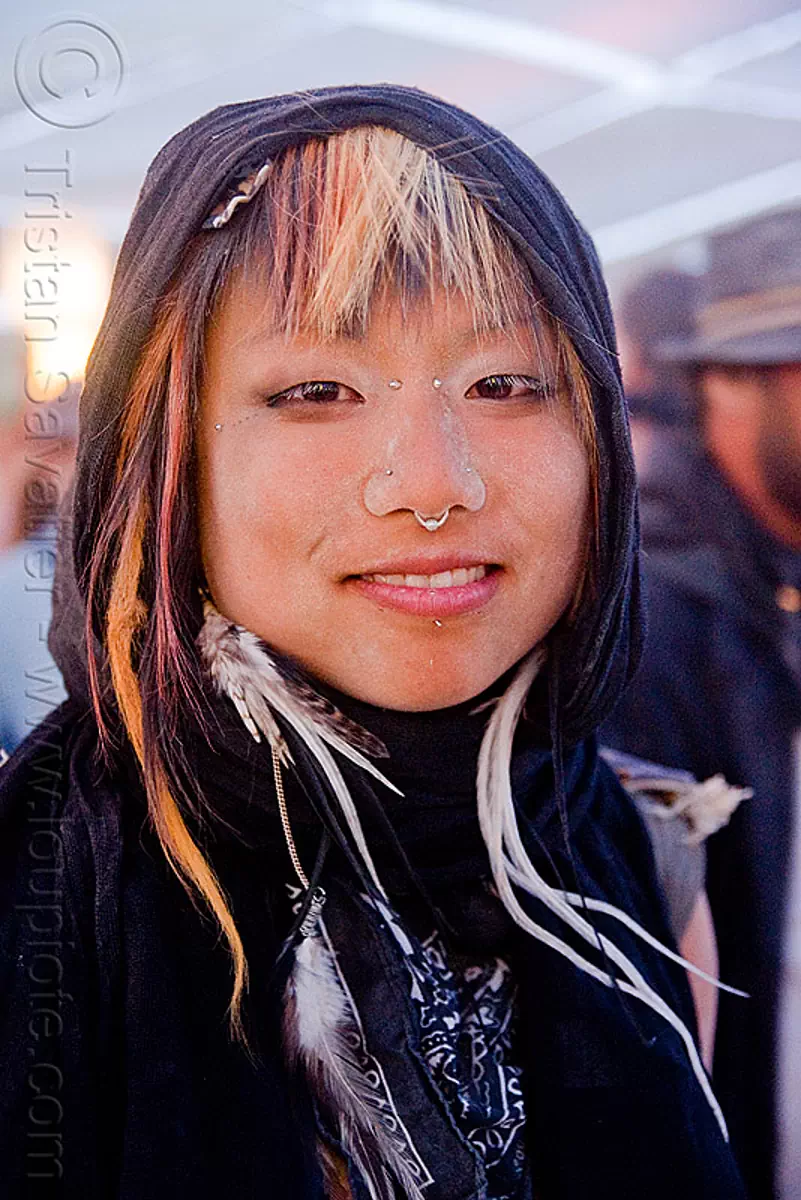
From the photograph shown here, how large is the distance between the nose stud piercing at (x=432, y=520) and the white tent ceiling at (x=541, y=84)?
4.78 ft

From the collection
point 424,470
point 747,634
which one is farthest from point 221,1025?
point 747,634

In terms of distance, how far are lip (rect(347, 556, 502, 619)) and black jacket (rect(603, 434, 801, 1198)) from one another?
1040mm

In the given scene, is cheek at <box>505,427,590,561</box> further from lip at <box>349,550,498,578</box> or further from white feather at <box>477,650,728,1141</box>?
white feather at <box>477,650,728,1141</box>

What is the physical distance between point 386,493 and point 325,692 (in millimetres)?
233

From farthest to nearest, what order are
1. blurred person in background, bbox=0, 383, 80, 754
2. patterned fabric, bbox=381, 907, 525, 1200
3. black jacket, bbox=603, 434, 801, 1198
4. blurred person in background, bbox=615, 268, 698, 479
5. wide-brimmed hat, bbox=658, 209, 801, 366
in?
blurred person in background, bbox=615, 268, 698, 479 < wide-brimmed hat, bbox=658, 209, 801, 366 < black jacket, bbox=603, 434, 801, 1198 < blurred person in background, bbox=0, 383, 80, 754 < patterned fabric, bbox=381, 907, 525, 1200

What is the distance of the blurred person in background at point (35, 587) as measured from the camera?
4.97ft

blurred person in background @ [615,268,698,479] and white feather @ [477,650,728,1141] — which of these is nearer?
white feather @ [477,650,728,1141]

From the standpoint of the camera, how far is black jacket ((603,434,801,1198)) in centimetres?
221

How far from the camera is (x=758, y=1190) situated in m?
2.15

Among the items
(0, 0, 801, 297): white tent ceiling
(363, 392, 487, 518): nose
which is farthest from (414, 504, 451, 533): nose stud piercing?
(0, 0, 801, 297): white tent ceiling

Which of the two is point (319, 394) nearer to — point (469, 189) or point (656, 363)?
point (469, 189)

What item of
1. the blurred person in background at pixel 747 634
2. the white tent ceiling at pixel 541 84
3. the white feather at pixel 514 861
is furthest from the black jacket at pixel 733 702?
the white feather at pixel 514 861

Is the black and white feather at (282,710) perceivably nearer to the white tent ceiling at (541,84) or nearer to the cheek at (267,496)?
the cheek at (267,496)

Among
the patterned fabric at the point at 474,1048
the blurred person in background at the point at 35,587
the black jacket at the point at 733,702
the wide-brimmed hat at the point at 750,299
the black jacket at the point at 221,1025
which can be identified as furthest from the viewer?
the wide-brimmed hat at the point at 750,299
